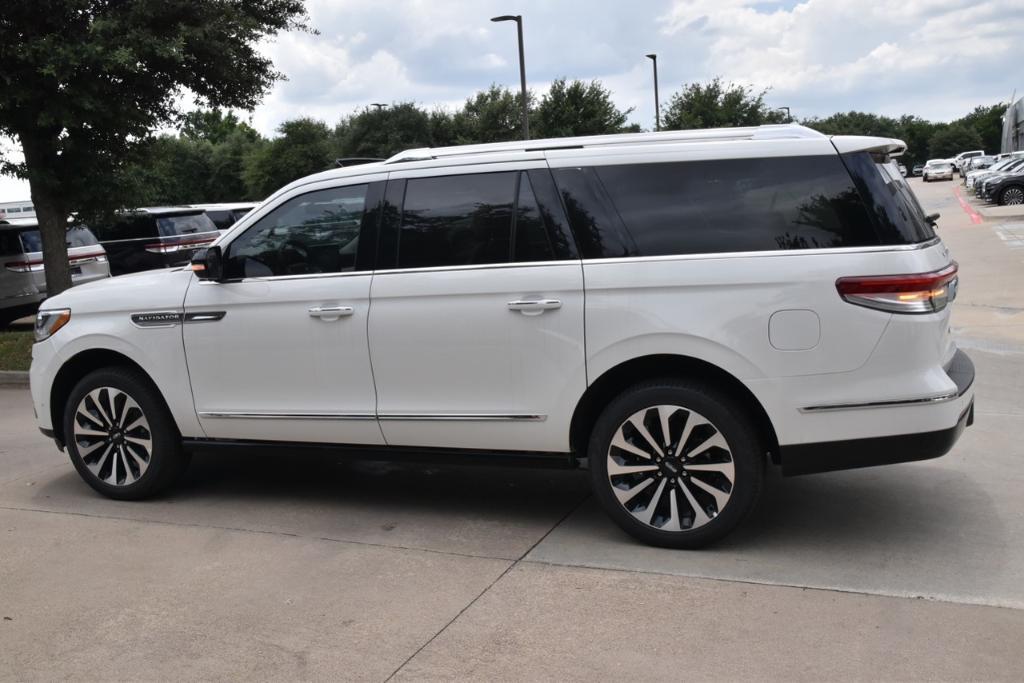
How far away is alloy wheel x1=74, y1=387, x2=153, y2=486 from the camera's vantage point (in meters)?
5.87

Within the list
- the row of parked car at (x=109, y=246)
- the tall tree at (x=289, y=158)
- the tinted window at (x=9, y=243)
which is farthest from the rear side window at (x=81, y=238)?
the tall tree at (x=289, y=158)

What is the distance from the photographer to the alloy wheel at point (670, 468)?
4.58 m

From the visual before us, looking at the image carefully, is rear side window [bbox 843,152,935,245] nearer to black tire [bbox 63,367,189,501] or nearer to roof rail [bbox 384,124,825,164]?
roof rail [bbox 384,124,825,164]

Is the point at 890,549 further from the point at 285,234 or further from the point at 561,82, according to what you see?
the point at 561,82

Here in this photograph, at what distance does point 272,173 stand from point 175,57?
4185cm

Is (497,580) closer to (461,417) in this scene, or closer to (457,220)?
(461,417)

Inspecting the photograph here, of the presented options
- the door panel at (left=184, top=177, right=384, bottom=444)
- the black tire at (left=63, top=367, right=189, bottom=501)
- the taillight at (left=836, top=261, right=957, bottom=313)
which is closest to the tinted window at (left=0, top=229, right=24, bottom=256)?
the black tire at (left=63, top=367, right=189, bottom=501)

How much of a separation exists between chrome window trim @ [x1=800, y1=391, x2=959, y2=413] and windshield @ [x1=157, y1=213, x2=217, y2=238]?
57.1 ft

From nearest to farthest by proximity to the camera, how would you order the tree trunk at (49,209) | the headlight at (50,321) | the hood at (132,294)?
1. the hood at (132,294)
2. the headlight at (50,321)
3. the tree trunk at (49,209)

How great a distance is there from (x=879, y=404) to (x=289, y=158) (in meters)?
50.6

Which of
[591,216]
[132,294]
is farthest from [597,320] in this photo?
[132,294]

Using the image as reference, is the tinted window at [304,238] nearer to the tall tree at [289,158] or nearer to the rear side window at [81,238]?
the rear side window at [81,238]

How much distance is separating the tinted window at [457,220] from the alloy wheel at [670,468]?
3.53 feet

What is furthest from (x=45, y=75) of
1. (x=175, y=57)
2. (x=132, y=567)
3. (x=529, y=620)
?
(x=529, y=620)
